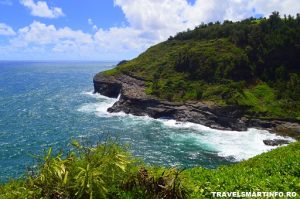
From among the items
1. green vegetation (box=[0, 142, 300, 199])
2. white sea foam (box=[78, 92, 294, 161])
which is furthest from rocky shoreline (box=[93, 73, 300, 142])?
green vegetation (box=[0, 142, 300, 199])

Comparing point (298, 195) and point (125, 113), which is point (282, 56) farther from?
point (298, 195)

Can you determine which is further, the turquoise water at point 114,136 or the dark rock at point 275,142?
the dark rock at point 275,142

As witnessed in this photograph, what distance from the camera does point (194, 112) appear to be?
112m

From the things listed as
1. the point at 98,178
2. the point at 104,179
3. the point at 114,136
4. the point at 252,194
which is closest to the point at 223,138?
the point at 114,136

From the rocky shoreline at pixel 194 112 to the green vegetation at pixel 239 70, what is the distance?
300 cm

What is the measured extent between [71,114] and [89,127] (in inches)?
804

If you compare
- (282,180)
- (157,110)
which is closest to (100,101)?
(157,110)

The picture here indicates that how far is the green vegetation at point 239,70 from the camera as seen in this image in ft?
369

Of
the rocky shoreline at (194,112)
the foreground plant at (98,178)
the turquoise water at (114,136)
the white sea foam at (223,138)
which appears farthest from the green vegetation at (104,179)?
the rocky shoreline at (194,112)

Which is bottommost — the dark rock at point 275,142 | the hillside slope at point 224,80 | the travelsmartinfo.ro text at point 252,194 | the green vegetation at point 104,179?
the dark rock at point 275,142

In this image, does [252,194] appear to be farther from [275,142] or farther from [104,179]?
[275,142]

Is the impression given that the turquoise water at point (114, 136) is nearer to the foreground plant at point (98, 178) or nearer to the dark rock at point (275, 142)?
the dark rock at point (275, 142)

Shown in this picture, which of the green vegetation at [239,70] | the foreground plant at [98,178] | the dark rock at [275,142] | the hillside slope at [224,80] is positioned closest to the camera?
the foreground plant at [98,178]

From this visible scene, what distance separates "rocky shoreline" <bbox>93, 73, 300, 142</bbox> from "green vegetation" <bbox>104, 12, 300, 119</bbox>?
300cm
